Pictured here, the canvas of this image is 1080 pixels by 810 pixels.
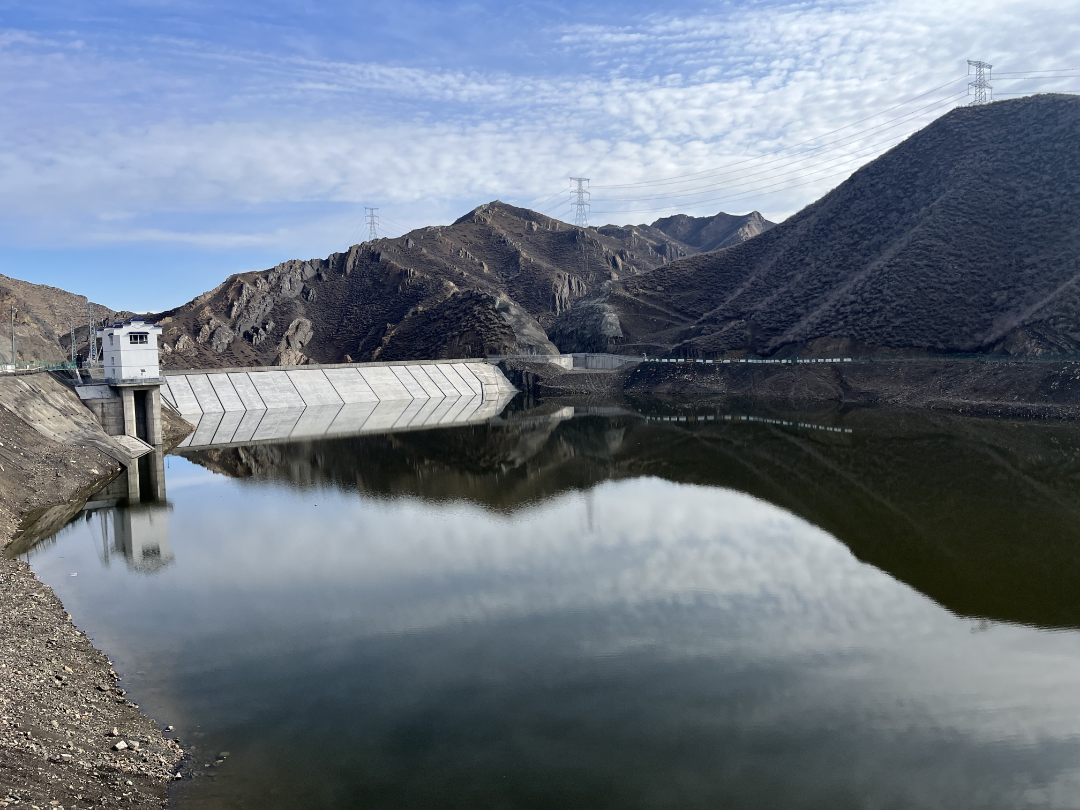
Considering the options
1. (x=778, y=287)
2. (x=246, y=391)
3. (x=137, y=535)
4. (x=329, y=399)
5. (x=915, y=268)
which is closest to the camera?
(x=137, y=535)

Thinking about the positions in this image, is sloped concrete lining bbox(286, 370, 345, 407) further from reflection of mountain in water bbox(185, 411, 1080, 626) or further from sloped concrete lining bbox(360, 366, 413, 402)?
reflection of mountain in water bbox(185, 411, 1080, 626)

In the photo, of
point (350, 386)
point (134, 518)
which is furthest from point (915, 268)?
point (134, 518)

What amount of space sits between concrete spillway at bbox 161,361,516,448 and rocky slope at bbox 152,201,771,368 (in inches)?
513

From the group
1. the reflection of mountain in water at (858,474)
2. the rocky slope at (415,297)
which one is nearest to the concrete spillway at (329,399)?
the reflection of mountain in water at (858,474)

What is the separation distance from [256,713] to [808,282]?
78.3m

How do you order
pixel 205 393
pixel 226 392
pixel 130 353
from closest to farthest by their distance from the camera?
pixel 130 353, pixel 205 393, pixel 226 392

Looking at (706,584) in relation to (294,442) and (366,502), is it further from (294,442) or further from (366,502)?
(294,442)

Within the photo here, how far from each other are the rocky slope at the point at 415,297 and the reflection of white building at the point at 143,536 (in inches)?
2453

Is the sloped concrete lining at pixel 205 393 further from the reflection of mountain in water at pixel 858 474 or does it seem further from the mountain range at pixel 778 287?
the mountain range at pixel 778 287

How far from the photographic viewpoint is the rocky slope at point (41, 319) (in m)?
76.4

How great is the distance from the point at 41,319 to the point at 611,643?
98932mm

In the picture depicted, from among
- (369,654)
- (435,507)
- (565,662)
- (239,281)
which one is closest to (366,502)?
(435,507)

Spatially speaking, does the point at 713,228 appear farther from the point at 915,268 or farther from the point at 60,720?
the point at 60,720

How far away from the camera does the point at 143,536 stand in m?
22.0
